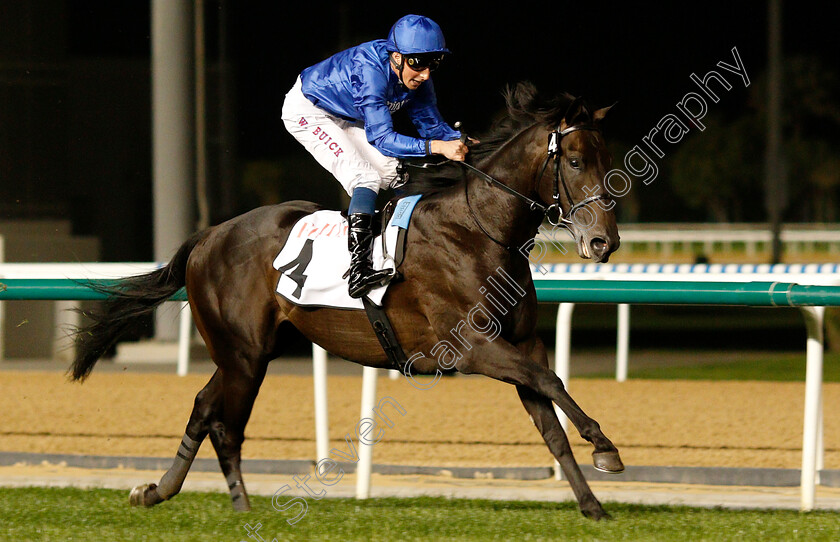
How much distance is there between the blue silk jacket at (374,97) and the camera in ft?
13.2

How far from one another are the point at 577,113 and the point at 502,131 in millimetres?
403

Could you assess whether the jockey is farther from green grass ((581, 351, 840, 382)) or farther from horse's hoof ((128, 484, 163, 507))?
green grass ((581, 351, 840, 382))

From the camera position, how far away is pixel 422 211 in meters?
4.13

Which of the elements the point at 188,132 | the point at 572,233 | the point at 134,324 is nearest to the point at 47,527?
the point at 134,324

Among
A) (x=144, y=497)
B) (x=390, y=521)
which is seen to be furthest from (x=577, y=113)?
(x=144, y=497)

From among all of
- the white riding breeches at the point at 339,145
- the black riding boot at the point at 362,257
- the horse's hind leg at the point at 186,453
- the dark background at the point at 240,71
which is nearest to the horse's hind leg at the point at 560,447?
the black riding boot at the point at 362,257

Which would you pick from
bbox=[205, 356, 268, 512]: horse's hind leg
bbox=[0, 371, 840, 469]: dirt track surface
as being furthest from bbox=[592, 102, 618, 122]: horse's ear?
bbox=[0, 371, 840, 469]: dirt track surface

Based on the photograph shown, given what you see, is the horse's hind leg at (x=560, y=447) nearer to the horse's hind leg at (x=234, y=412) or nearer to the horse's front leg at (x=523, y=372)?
the horse's front leg at (x=523, y=372)

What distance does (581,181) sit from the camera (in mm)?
3709

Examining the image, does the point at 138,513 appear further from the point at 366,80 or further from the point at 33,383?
the point at 33,383

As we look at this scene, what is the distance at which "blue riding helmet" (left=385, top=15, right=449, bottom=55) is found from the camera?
4.03m

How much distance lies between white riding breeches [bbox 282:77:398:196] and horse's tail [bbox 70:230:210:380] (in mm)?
681

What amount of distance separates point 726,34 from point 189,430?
70.0ft

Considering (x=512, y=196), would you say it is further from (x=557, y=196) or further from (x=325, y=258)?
(x=325, y=258)
